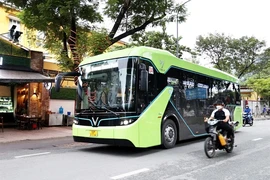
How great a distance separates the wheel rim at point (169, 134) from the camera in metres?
9.20

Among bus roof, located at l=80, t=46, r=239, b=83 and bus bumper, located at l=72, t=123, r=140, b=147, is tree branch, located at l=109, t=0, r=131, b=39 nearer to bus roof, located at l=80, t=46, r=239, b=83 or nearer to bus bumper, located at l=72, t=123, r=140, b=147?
bus roof, located at l=80, t=46, r=239, b=83

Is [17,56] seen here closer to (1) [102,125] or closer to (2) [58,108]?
(2) [58,108]

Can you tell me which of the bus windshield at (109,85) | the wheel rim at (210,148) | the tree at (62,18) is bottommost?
the wheel rim at (210,148)

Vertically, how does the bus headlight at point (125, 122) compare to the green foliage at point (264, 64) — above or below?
below

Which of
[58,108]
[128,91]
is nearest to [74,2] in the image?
[128,91]

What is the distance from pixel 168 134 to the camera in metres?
9.27

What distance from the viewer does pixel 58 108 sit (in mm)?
18375

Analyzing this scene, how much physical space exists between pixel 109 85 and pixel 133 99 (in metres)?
0.89

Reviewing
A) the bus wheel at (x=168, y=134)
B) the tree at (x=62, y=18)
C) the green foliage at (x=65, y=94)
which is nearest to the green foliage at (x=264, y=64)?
the green foliage at (x=65, y=94)

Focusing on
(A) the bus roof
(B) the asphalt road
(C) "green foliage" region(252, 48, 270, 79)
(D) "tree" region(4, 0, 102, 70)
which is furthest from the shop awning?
(C) "green foliage" region(252, 48, 270, 79)

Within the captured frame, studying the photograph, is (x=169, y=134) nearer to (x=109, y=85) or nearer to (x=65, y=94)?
(x=109, y=85)

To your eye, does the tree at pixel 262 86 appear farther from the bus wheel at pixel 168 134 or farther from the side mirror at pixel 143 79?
the side mirror at pixel 143 79

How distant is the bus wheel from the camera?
29.7 feet

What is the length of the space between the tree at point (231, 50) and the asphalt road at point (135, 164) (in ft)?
84.1
